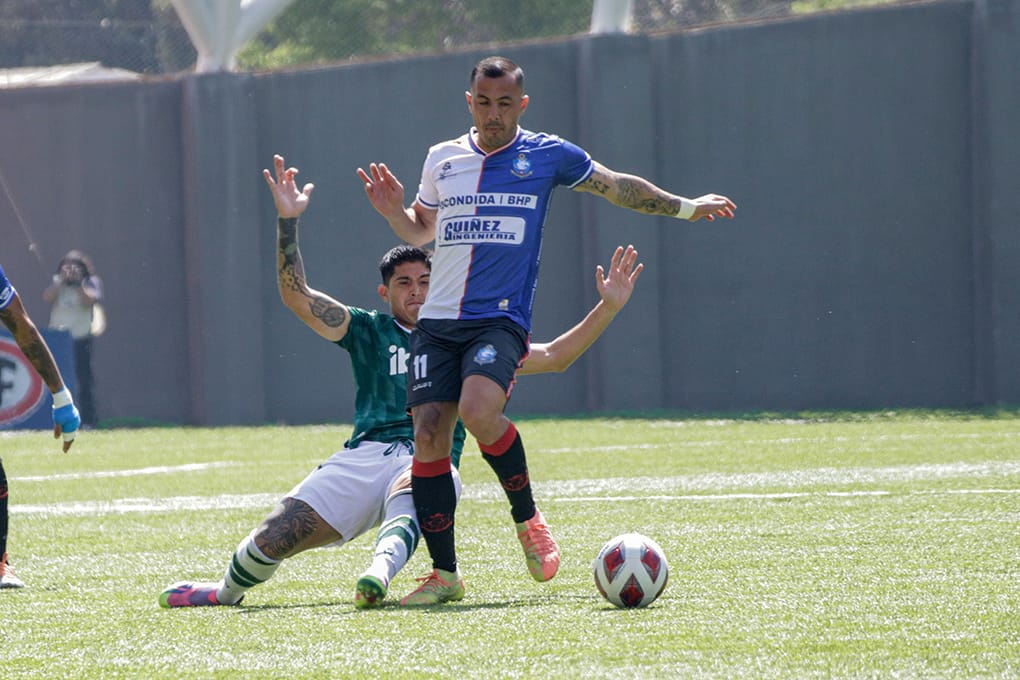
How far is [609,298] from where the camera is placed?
6.75 meters

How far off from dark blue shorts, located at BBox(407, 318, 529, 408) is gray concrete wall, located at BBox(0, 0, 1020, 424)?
1308 cm

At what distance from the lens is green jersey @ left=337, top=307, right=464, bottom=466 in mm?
6516

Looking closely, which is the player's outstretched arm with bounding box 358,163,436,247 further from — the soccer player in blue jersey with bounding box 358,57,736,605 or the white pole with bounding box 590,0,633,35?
the white pole with bounding box 590,0,633,35

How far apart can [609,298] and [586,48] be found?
13715mm

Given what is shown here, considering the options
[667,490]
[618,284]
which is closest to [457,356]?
[618,284]

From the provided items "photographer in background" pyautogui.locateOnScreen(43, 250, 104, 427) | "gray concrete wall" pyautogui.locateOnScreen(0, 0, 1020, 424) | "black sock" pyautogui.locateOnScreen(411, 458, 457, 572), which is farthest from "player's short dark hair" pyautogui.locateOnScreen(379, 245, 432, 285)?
"photographer in background" pyautogui.locateOnScreen(43, 250, 104, 427)

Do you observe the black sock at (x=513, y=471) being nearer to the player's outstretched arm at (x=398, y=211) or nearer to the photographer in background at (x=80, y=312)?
the player's outstretched arm at (x=398, y=211)

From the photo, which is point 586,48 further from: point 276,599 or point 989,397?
point 276,599

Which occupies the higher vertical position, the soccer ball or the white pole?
the white pole

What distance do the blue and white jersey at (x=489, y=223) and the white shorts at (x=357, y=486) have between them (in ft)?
2.00

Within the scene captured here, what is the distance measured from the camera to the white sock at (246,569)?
5.97m

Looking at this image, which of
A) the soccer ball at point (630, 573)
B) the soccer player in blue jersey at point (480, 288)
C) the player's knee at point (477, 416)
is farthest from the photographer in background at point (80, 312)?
the soccer ball at point (630, 573)

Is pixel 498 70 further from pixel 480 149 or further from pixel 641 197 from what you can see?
pixel 641 197

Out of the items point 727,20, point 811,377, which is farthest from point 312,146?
point 811,377
